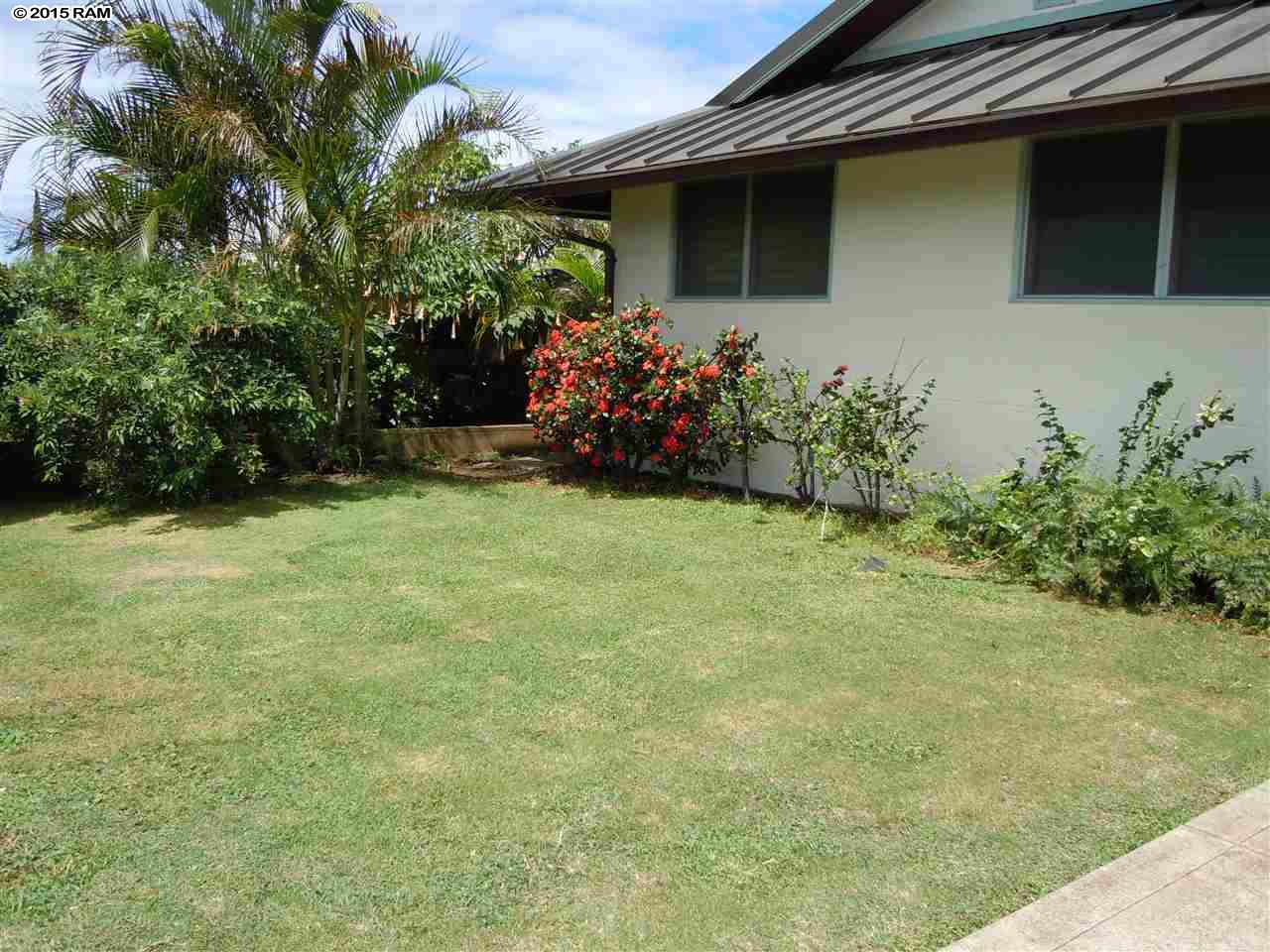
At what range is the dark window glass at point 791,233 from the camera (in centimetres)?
896

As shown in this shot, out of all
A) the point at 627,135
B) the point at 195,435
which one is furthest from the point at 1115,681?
the point at 627,135

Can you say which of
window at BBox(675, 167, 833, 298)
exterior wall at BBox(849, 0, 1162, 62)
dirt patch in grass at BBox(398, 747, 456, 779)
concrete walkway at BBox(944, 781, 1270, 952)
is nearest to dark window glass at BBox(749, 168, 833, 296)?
window at BBox(675, 167, 833, 298)

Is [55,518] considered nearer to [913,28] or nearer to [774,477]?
[774,477]

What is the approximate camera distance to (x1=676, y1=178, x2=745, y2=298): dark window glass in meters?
9.73

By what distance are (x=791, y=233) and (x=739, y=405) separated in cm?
158

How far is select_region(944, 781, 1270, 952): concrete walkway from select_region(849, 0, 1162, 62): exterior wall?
7.06m

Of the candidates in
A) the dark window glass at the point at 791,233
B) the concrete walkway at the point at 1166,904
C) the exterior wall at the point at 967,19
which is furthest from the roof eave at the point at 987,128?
the concrete walkway at the point at 1166,904

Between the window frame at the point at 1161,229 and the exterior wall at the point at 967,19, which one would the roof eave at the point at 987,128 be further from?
the exterior wall at the point at 967,19

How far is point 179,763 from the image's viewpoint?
3869mm

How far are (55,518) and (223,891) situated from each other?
6.09m

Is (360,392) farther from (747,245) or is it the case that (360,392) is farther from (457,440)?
(747,245)

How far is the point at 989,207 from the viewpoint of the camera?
7.69m

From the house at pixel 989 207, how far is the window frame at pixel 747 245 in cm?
2

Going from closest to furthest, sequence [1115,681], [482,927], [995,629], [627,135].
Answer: [482,927]
[1115,681]
[995,629]
[627,135]
